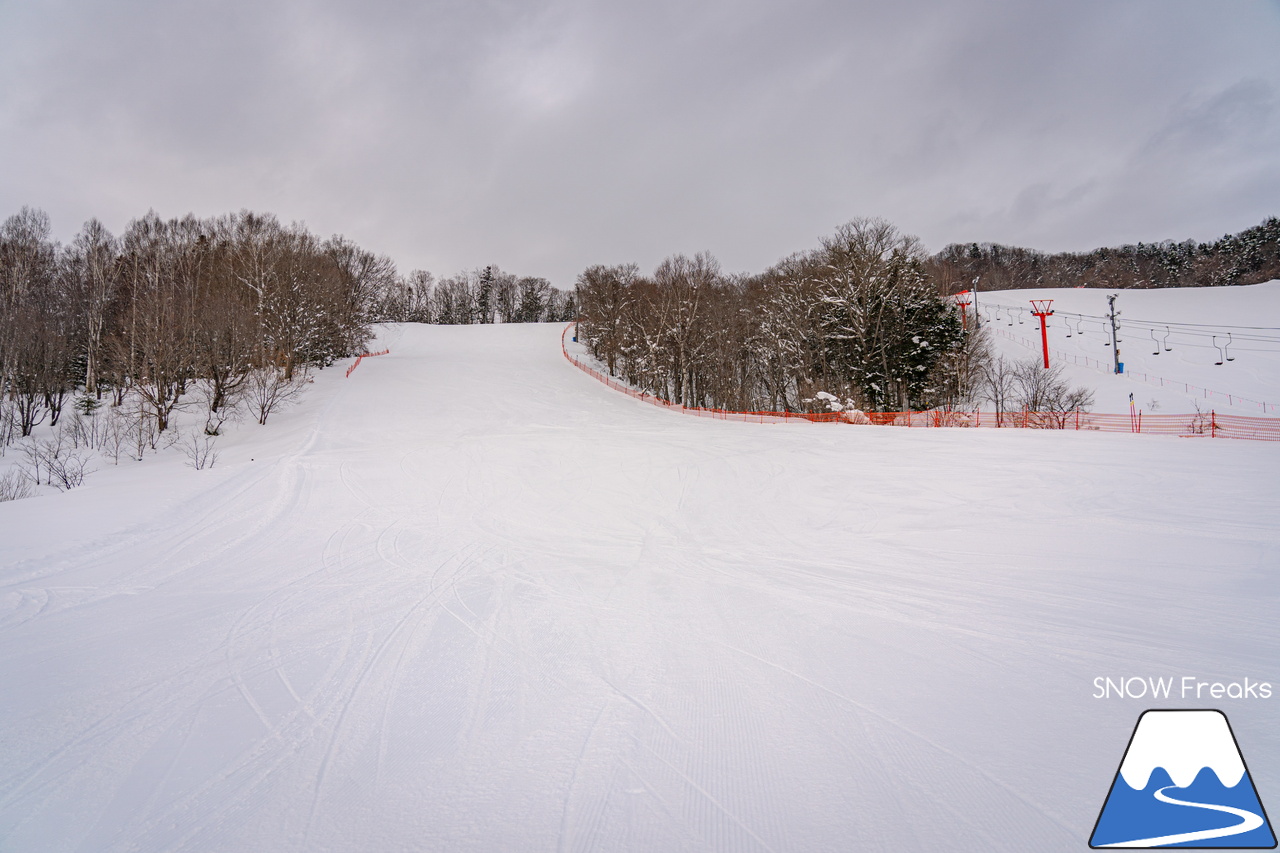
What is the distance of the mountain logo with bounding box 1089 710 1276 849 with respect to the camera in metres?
2.91

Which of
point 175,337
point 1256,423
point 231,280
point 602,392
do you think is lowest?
point 1256,423

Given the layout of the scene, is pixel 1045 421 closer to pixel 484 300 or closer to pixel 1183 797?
pixel 1183 797

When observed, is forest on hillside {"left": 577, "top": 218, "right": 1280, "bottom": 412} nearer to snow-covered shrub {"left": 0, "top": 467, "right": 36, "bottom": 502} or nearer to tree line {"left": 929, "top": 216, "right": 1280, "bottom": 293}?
snow-covered shrub {"left": 0, "top": 467, "right": 36, "bottom": 502}

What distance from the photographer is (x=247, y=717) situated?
4371 mm

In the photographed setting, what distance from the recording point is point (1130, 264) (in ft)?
325

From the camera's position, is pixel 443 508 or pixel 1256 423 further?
pixel 1256 423

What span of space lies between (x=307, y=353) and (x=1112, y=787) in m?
40.9

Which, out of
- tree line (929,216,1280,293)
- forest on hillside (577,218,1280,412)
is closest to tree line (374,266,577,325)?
forest on hillside (577,218,1280,412)

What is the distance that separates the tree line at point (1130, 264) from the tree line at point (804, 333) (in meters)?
39.8

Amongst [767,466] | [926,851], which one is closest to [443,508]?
[767,466]

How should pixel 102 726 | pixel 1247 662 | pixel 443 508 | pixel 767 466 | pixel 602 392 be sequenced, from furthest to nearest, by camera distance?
pixel 602 392 → pixel 767 466 → pixel 443 508 → pixel 1247 662 → pixel 102 726

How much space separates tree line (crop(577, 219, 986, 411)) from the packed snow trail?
18.7 meters

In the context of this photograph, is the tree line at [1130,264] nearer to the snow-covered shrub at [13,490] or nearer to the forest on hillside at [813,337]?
the forest on hillside at [813,337]

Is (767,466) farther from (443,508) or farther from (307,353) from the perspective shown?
(307,353)
